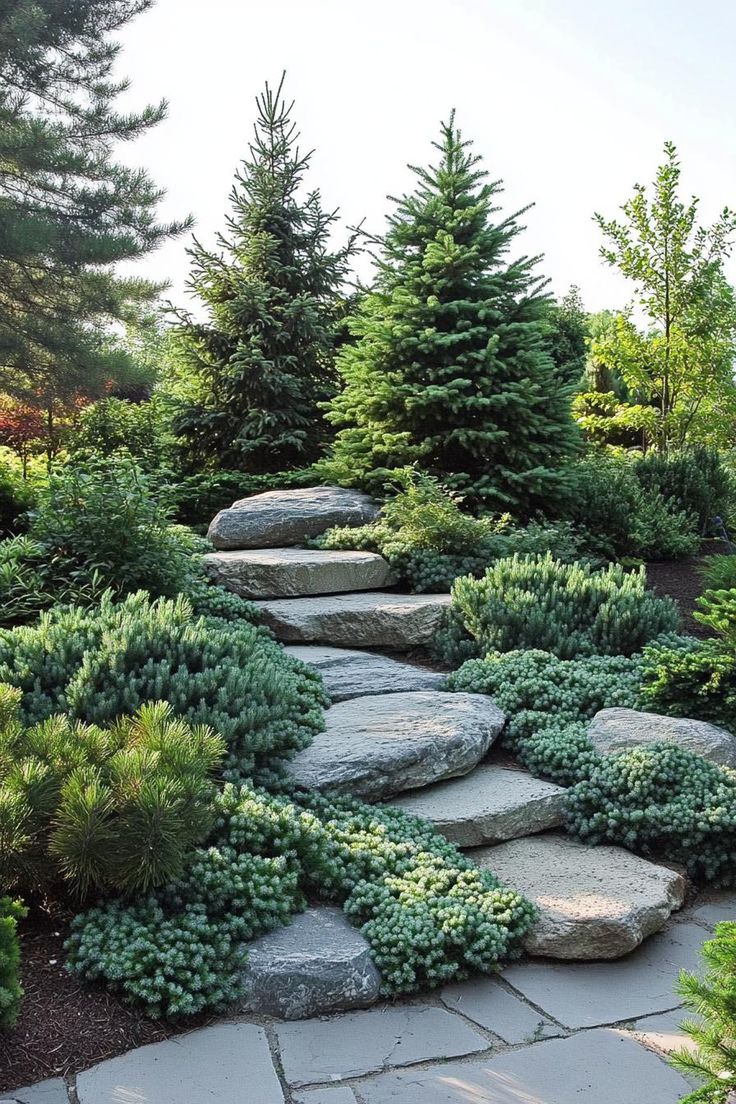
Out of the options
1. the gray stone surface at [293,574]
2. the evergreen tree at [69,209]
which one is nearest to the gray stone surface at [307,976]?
the gray stone surface at [293,574]

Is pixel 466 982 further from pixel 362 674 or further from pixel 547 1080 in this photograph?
pixel 362 674

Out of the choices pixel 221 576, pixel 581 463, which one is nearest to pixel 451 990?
pixel 221 576

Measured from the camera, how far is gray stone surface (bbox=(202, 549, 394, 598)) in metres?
7.03

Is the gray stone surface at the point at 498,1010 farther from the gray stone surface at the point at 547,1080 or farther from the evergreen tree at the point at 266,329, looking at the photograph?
the evergreen tree at the point at 266,329

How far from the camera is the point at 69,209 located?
11.2 meters

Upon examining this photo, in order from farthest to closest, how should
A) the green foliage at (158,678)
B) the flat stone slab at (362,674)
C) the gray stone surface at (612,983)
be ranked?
1. the flat stone slab at (362,674)
2. the green foliage at (158,678)
3. the gray stone surface at (612,983)

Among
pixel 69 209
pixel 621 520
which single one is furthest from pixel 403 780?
pixel 69 209

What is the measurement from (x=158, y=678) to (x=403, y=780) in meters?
1.25

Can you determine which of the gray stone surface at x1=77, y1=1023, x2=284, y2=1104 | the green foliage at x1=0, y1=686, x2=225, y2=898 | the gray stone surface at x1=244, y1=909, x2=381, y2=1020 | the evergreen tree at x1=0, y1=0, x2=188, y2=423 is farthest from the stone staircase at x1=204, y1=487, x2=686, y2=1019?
the evergreen tree at x1=0, y1=0, x2=188, y2=423

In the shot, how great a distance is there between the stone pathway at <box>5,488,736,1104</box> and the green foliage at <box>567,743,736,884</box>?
11 centimetres

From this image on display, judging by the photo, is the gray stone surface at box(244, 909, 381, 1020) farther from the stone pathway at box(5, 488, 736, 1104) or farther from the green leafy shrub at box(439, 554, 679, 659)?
the green leafy shrub at box(439, 554, 679, 659)

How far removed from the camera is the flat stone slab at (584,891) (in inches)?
141

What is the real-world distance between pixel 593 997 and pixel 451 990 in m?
0.51

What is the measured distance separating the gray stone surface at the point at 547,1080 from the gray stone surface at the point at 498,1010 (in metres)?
0.08
